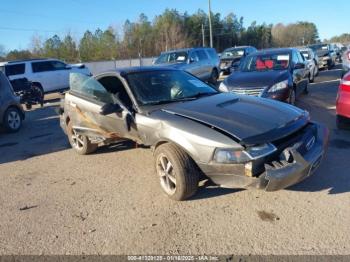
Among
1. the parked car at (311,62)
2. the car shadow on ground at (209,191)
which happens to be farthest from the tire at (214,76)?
the car shadow on ground at (209,191)

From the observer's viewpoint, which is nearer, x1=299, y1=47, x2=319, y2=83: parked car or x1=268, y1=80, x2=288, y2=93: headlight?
x1=268, y1=80, x2=288, y2=93: headlight

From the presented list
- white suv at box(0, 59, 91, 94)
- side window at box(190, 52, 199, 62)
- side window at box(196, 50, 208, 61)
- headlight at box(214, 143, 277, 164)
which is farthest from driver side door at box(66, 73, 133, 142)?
white suv at box(0, 59, 91, 94)

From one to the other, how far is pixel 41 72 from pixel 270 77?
12182 millimetres

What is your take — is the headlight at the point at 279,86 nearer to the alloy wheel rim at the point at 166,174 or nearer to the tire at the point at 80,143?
the tire at the point at 80,143

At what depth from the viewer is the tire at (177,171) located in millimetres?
4176

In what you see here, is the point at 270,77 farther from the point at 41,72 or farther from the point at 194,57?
the point at 41,72

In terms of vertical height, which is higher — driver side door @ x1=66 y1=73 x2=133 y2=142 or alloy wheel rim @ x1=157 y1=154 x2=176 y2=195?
driver side door @ x1=66 y1=73 x2=133 y2=142

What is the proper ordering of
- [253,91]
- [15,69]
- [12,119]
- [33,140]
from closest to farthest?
[253,91] < [33,140] < [12,119] < [15,69]

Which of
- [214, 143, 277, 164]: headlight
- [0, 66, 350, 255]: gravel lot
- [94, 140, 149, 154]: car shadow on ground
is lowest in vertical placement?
[0, 66, 350, 255]: gravel lot

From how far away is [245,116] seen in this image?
171 inches

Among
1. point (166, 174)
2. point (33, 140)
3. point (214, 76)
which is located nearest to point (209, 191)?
point (166, 174)

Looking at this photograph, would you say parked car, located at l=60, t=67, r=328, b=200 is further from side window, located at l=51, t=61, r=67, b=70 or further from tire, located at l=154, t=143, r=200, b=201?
side window, located at l=51, t=61, r=67, b=70

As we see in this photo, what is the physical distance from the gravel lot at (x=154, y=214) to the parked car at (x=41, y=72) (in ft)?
38.9

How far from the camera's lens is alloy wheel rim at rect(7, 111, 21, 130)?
980 cm
